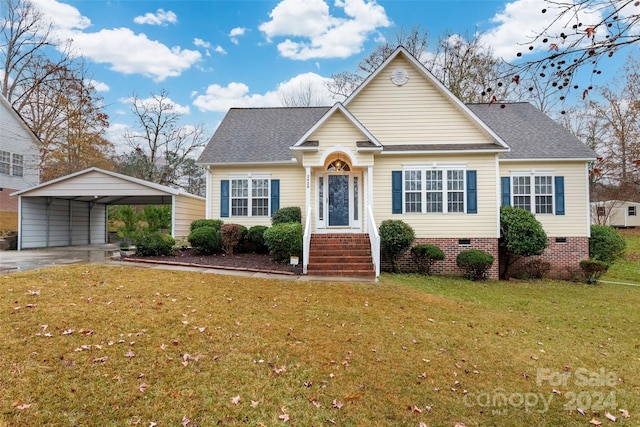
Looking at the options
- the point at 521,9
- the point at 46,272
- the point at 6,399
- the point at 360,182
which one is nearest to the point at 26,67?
the point at 46,272

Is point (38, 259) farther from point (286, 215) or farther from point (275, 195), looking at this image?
point (286, 215)

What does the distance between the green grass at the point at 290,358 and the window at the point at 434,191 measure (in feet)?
17.1

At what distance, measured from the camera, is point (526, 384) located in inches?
170

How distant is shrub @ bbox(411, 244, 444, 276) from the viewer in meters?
11.7

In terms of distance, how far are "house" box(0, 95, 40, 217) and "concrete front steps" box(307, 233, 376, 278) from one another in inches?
847

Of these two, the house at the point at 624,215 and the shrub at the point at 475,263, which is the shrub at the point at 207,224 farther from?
the house at the point at 624,215

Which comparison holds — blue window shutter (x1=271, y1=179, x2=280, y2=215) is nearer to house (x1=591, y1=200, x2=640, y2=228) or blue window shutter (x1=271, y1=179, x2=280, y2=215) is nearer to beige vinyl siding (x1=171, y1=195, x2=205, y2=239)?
beige vinyl siding (x1=171, y1=195, x2=205, y2=239)

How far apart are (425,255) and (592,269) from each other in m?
5.87

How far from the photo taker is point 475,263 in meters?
11.3

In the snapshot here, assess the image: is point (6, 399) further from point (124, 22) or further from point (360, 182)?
point (124, 22)

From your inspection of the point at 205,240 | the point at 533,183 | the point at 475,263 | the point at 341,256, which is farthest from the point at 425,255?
the point at 205,240

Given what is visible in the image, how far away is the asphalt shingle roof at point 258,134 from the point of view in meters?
14.4

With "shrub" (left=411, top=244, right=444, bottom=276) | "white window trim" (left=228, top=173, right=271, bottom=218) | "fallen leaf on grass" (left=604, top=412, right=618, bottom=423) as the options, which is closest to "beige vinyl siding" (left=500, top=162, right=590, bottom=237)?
"shrub" (left=411, top=244, right=444, bottom=276)

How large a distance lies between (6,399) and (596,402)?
605cm
